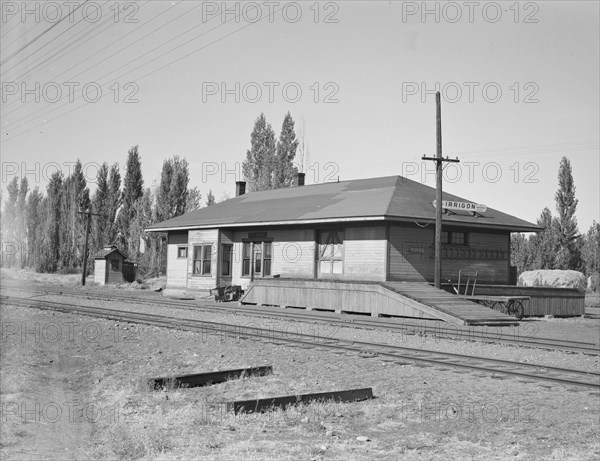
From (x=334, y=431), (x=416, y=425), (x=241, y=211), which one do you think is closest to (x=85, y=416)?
(x=334, y=431)

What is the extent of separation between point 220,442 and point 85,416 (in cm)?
251

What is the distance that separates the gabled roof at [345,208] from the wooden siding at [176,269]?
61.0 inches

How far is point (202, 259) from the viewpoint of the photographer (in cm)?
3425

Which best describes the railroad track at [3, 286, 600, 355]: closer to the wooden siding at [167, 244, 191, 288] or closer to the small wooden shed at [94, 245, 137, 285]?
the wooden siding at [167, 244, 191, 288]

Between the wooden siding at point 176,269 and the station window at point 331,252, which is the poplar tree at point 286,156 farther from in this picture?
the station window at point 331,252

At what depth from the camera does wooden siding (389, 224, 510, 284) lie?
84.6 ft

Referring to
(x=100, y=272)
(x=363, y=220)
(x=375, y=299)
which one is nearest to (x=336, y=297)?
(x=375, y=299)

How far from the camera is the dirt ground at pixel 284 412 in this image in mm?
6641

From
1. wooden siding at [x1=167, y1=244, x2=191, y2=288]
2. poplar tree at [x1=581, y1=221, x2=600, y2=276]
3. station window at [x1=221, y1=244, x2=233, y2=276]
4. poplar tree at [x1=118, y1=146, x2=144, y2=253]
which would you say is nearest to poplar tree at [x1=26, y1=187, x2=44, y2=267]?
poplar tree at [x1=118, y1=146, x2=144, y2=253]

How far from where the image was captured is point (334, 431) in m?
7.29

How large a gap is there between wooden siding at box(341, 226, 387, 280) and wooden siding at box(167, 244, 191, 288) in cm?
1262

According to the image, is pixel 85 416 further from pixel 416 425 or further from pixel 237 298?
pixel 237 298

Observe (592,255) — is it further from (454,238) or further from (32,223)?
(32,223)

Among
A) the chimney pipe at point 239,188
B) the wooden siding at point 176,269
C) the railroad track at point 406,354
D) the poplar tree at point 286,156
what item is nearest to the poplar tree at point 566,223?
the poplar tree at point 286,156
